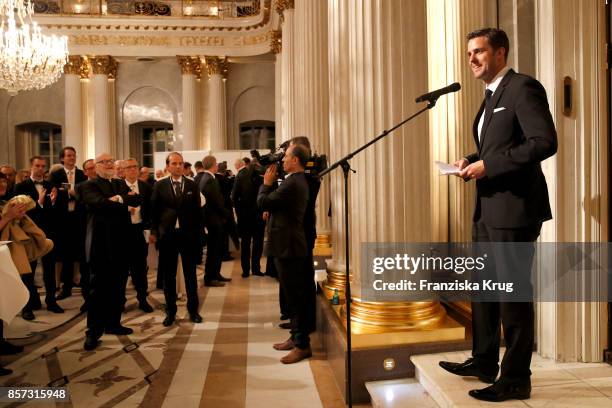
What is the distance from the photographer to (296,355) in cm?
383

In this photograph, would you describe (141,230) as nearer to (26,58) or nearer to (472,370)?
(472,370)

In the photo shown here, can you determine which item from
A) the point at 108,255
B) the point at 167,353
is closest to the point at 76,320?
the point at 108,255

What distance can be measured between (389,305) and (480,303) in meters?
0.81

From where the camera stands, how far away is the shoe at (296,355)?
12.5 feet

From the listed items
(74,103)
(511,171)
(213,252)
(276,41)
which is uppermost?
(276,41)

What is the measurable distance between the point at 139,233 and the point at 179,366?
2.15 meters

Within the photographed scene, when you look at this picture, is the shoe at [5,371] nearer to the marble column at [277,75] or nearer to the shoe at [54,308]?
the shoe at [54,308]

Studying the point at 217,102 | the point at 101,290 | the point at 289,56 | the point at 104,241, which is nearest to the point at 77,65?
the point at 217,102

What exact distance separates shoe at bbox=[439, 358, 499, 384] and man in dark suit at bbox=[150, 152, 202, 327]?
115 inches

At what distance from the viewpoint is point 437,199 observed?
4.09m

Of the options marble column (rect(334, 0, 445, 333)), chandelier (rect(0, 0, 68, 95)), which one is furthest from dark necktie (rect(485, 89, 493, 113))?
chandelier (rect(0, 0, 68, 95))

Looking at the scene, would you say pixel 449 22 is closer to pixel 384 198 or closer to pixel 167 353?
pixel 384 198

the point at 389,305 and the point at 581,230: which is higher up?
the point at 581,230

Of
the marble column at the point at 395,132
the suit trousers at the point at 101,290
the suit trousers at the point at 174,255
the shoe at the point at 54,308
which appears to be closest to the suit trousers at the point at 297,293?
the marble column at the point at 395,132
